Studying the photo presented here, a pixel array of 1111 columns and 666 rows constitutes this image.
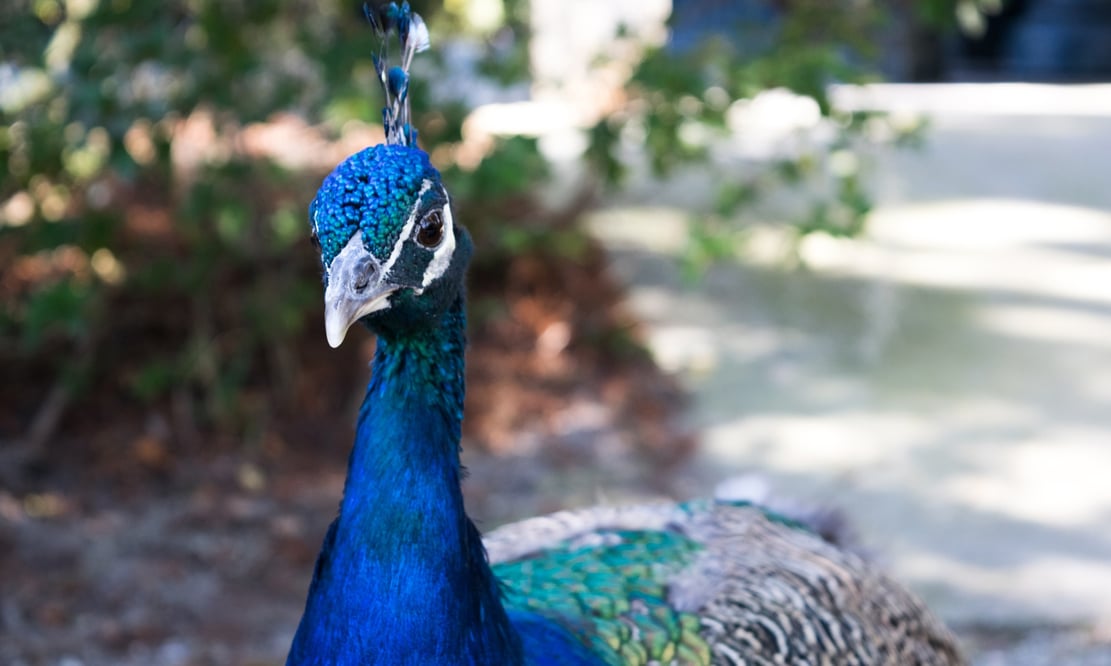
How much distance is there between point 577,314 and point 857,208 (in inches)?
73.5

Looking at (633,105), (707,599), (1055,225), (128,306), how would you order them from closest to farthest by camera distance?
(707,599) < (633,105) < (128,306) < (1055,225)

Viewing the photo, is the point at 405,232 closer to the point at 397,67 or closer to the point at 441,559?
the point at 397,67

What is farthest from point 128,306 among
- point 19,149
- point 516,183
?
point 516,183

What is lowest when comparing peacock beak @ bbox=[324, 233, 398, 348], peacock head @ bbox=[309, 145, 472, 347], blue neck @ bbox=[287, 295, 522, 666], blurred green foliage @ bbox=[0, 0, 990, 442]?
blue neck @ bbox=[287, 295, 522, 666]

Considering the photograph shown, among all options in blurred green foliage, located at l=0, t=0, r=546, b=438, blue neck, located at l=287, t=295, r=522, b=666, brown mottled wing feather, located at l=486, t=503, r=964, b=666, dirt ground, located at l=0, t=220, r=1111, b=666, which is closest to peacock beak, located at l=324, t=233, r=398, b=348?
blue neck, located at l=287, t=295, r=522, b=666

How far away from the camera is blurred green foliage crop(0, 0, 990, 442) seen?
3.22 metres

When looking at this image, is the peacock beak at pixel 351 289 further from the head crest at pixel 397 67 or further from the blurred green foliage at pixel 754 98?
the blurred green foliage at pixel 754 98

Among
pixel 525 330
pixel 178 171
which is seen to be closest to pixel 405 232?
pixel 525 330

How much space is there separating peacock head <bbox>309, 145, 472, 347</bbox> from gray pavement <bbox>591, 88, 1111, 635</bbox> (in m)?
1.83

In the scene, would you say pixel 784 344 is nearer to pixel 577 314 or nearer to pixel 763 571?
pixel 577 314

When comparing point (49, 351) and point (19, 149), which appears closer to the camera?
point (19, 149)

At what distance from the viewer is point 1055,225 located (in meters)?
5.62

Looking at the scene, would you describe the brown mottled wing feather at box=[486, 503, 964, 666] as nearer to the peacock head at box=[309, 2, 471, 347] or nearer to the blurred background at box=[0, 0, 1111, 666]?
the blurred background at box=[0, 0, 1111, 666]

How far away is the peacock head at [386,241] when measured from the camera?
53.2 inches
